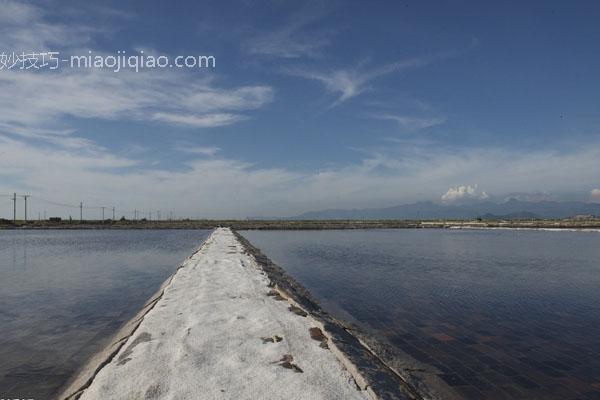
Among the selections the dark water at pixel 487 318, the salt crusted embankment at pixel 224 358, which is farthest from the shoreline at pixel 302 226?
the salt crusted embankment at pixel 224 358

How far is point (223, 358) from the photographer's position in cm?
715

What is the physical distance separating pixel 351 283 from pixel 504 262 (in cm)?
1347

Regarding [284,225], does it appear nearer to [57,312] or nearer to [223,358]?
[57,312]

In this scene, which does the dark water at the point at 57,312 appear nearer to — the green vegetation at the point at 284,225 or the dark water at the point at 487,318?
the dark water at the point at 487,318

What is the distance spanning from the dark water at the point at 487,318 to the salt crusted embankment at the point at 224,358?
232 cm

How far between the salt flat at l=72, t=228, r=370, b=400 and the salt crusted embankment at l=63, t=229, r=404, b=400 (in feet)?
0.04

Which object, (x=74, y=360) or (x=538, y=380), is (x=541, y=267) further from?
(x=74, y=360)

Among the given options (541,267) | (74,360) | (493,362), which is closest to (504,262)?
(541,267)

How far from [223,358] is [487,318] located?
832 centimetres

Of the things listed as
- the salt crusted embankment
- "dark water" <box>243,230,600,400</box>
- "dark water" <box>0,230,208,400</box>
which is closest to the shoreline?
"dark water" <box>0,230,208,400</box>

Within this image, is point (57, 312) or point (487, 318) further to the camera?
point (57, 312)

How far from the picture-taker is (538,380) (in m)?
7.46

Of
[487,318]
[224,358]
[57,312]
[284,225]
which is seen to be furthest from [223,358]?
[284,225]

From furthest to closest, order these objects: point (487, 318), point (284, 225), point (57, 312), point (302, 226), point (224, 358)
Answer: point (284, 225), point (302, 226), point (57, 312), point (487, 318), point (224, 358)
